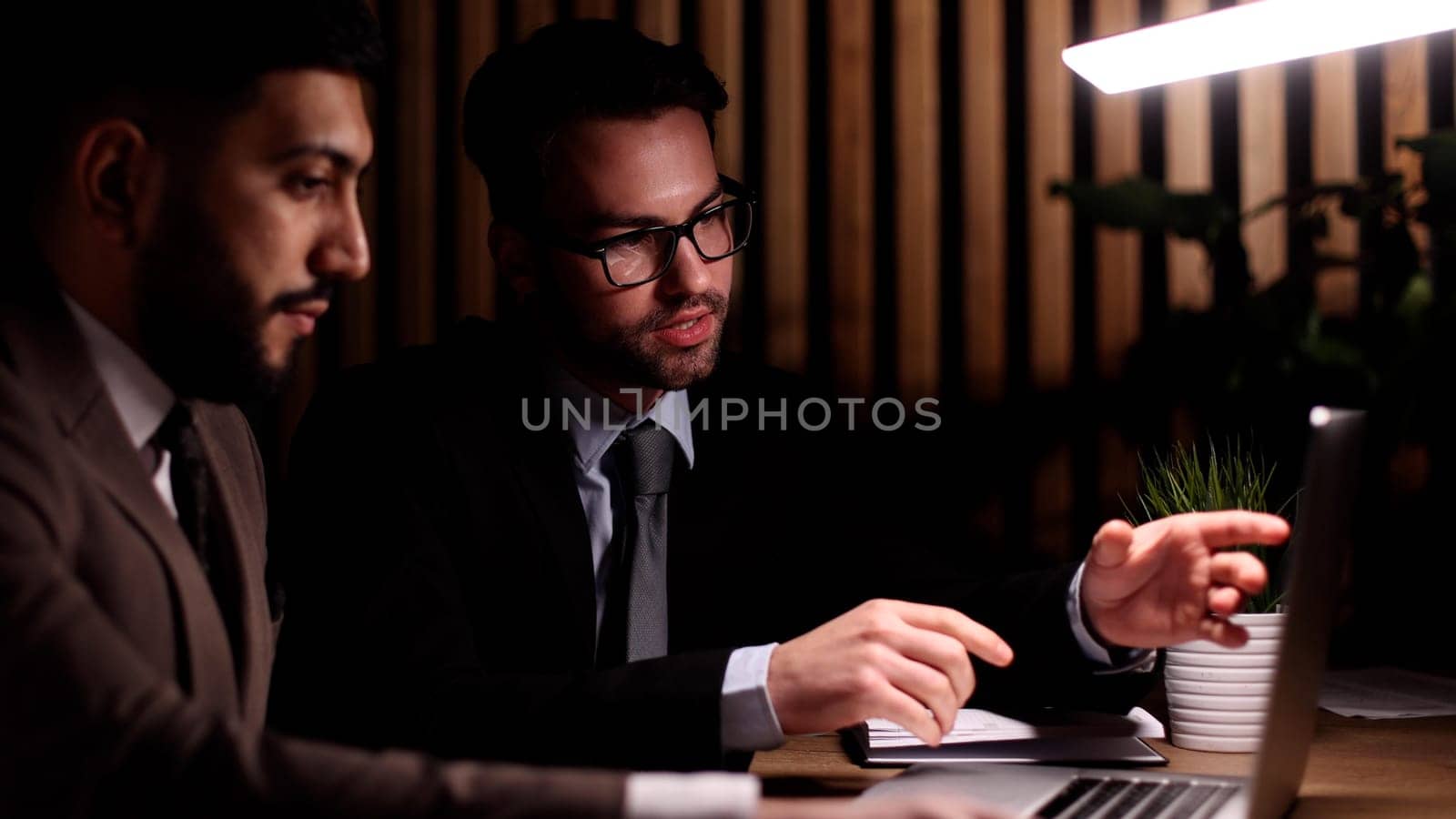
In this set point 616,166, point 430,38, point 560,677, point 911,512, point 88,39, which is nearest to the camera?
point 88,39

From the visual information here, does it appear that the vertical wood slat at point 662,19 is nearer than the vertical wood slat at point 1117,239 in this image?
No

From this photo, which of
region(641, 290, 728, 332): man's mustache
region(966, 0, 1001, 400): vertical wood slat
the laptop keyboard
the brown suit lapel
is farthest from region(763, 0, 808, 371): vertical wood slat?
the brown suit lapel

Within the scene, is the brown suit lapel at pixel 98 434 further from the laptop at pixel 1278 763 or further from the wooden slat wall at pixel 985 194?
the wooden slat wall at pixel 985 194

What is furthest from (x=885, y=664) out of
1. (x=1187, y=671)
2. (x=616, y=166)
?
(x=616, y=166)

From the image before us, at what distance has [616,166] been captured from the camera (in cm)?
175

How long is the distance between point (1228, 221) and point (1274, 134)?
54 cm

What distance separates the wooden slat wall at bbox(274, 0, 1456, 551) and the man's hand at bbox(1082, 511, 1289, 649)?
147 centimetres

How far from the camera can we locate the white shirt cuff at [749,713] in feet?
4.18

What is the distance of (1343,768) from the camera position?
4.60 ft

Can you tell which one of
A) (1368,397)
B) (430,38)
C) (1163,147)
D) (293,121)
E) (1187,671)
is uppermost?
(430,38)

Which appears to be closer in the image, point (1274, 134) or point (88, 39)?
point (88, 39)

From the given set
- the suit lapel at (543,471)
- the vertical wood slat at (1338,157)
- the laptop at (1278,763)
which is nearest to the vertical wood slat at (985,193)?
the vertical wood slat at (1338,157)

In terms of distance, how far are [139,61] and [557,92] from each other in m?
0.85

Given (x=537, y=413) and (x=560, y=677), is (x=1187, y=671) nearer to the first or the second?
(x=560, y=677)
